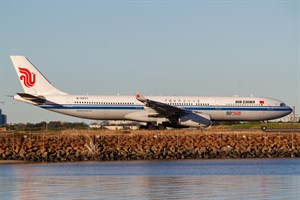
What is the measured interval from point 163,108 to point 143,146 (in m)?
13.2

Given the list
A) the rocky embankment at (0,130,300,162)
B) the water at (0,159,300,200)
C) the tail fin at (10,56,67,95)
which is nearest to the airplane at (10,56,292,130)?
the tail fin at (10,56,67,95)

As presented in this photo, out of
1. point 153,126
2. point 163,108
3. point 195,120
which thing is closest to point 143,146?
point 163,108

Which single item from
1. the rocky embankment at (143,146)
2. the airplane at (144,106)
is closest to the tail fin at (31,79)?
the airplane at (144,106)

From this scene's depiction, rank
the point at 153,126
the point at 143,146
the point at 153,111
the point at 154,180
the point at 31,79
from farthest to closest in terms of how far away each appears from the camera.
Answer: the point at 31,79
the point at 153,126
the point at 153,111
the point at 143,146
the point at 154,180

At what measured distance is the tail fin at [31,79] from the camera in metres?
69.2

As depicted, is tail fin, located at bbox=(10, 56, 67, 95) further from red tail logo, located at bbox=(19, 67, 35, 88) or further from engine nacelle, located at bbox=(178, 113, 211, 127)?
engine nacelle, located at bbox=(178, 113, 211, 127)

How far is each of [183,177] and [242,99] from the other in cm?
3650

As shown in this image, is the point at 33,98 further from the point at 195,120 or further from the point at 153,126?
the point at 195,120

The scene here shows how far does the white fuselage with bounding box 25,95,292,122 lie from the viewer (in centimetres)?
6638

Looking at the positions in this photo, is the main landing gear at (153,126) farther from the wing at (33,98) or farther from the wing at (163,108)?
the wing at (33,98)

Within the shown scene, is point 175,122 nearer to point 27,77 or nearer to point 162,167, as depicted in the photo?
point 27,77

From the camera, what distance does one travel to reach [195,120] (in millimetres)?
66188

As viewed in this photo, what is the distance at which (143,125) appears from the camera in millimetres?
70062

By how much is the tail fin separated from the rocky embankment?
10139 mm
